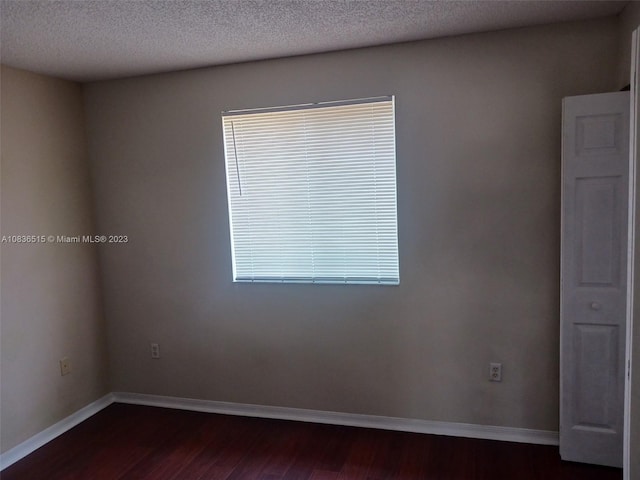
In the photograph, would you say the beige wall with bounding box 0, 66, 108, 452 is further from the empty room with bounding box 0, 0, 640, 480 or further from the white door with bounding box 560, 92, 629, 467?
the white door with bounding box 560, 92, 629, 467

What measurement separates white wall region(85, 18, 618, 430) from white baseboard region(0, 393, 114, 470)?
0.19 metres

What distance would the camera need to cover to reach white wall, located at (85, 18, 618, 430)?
2.71m

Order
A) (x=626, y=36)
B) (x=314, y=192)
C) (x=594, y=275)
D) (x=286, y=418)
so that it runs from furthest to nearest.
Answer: (x=286, y=418) → (x=314, y=192) → (x=594, y=275) → (x=626, y=36)

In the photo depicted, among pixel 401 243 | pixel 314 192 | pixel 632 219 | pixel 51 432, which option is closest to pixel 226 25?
pixel 314 192

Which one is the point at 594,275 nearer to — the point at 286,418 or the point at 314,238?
the point at 314,238

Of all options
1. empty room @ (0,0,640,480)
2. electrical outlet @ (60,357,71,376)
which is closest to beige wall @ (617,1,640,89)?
empty room @ (0,0,640,480)

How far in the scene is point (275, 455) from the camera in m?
2.86

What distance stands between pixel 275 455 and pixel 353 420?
1.98ft

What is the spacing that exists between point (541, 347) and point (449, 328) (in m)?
0.55

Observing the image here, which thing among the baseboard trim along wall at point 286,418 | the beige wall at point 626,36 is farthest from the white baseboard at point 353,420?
the beige wall at point 626,36

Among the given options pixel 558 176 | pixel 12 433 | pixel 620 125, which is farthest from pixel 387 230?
pixel 12 433

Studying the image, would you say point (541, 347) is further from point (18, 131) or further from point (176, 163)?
point (18, 131)

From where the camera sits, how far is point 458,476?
2568 millimetres

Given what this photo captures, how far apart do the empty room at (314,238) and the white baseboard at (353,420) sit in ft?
0.05
